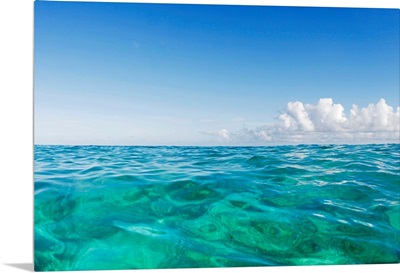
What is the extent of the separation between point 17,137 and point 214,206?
2.36m

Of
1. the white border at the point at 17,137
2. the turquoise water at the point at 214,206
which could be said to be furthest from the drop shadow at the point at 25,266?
the turquoise water at the point at 214,206

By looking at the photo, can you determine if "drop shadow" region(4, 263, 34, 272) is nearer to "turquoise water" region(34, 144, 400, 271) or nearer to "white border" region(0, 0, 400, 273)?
"white border" region(0, 0, 400, 273)

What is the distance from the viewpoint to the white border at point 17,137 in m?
4.70

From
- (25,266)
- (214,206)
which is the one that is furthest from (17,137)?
(214,206)

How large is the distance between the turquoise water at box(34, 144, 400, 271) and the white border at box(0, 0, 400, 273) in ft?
0.52

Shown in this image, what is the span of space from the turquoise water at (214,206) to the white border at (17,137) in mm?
157

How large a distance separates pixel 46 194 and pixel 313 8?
3812 mm

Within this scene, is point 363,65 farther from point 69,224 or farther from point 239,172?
point 69,224

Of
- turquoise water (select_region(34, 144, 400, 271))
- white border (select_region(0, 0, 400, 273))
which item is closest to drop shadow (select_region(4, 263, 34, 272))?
white border (select_region(0, 0, 400, 273))

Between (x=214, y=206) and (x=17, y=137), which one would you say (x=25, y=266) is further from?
(x=214, y=206)

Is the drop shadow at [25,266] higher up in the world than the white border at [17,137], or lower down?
lower down

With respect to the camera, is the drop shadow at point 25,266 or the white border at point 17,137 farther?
the white border at point 17,137

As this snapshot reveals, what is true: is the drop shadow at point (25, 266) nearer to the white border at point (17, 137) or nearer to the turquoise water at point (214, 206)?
the white border at point (17, 137)

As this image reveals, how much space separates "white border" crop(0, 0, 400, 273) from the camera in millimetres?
4699
